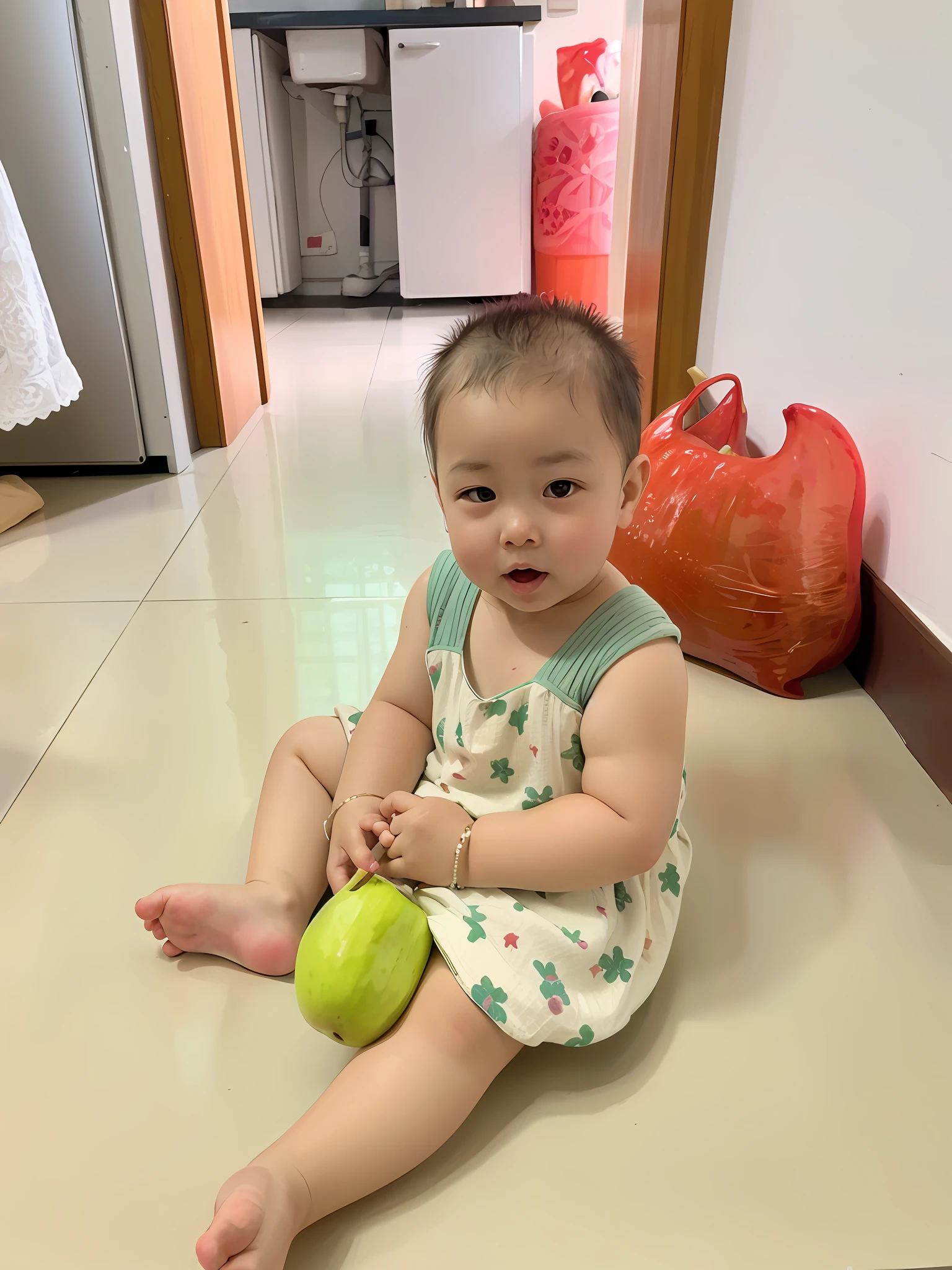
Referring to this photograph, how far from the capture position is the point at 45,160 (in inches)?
53.5

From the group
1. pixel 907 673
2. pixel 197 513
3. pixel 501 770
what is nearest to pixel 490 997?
pixel 501 770

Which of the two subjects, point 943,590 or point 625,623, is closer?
point 625,623

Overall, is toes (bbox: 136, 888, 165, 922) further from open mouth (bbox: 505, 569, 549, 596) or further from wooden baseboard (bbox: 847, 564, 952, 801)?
wooden baseboard (bbox: 847, 564, 952, 801)

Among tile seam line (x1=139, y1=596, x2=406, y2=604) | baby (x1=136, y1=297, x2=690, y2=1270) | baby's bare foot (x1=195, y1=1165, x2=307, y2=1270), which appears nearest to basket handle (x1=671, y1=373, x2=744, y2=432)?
tile seam line (x1=139, y1=596, x2=406, y2=604)

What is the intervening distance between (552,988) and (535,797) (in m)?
0.12

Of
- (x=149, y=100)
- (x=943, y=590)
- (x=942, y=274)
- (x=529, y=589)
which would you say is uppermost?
(x=149, y=100)

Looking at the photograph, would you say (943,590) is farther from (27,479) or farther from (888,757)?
(27,479)

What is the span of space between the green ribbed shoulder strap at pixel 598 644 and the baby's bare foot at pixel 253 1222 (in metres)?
0.29

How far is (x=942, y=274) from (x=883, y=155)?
0.61 feet

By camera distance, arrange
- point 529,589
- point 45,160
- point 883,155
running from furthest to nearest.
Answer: point 45,160 → point 883,155 → point 529,589

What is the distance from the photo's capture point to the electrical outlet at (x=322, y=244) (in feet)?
11.4

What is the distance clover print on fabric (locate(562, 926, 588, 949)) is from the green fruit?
0.08 m

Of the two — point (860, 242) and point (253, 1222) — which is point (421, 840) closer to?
point (253, 1222)

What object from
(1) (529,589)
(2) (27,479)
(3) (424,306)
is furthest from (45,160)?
(3) (424,306)
